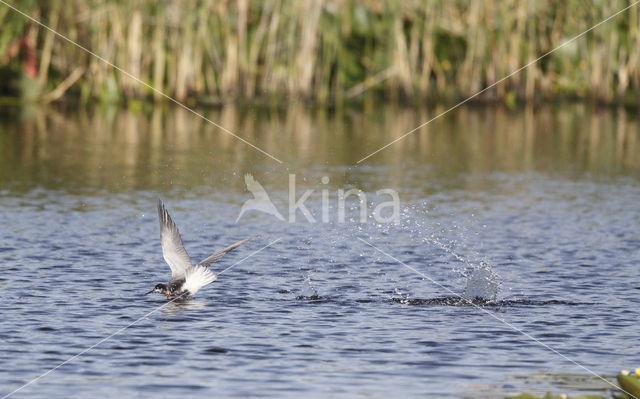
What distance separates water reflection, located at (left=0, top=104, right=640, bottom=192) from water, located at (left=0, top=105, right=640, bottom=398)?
4.2 inches

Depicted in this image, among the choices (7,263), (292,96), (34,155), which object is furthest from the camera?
(292,96)

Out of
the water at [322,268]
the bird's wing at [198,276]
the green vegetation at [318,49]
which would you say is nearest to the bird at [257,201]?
the water at [322,268]

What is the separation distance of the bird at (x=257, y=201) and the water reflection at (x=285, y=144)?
11.1 inches

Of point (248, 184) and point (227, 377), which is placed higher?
point (248, 184)

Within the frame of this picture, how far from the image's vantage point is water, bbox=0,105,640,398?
8.55 meters

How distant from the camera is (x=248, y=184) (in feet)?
59.0

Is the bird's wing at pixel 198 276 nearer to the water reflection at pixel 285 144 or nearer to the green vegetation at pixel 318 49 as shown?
the water reflection at pixel 285 144

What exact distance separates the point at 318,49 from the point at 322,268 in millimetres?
18417

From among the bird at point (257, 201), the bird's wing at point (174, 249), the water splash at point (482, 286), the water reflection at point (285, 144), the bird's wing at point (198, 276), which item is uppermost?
the water reflection at point (285, 144)

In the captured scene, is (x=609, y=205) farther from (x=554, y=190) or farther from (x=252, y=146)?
(x=252, y=146)

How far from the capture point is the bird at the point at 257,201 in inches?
643

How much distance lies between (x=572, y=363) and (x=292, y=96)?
22.1 m

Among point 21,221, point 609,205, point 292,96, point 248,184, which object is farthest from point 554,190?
point 292,96

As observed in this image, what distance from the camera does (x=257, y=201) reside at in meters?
17.1
